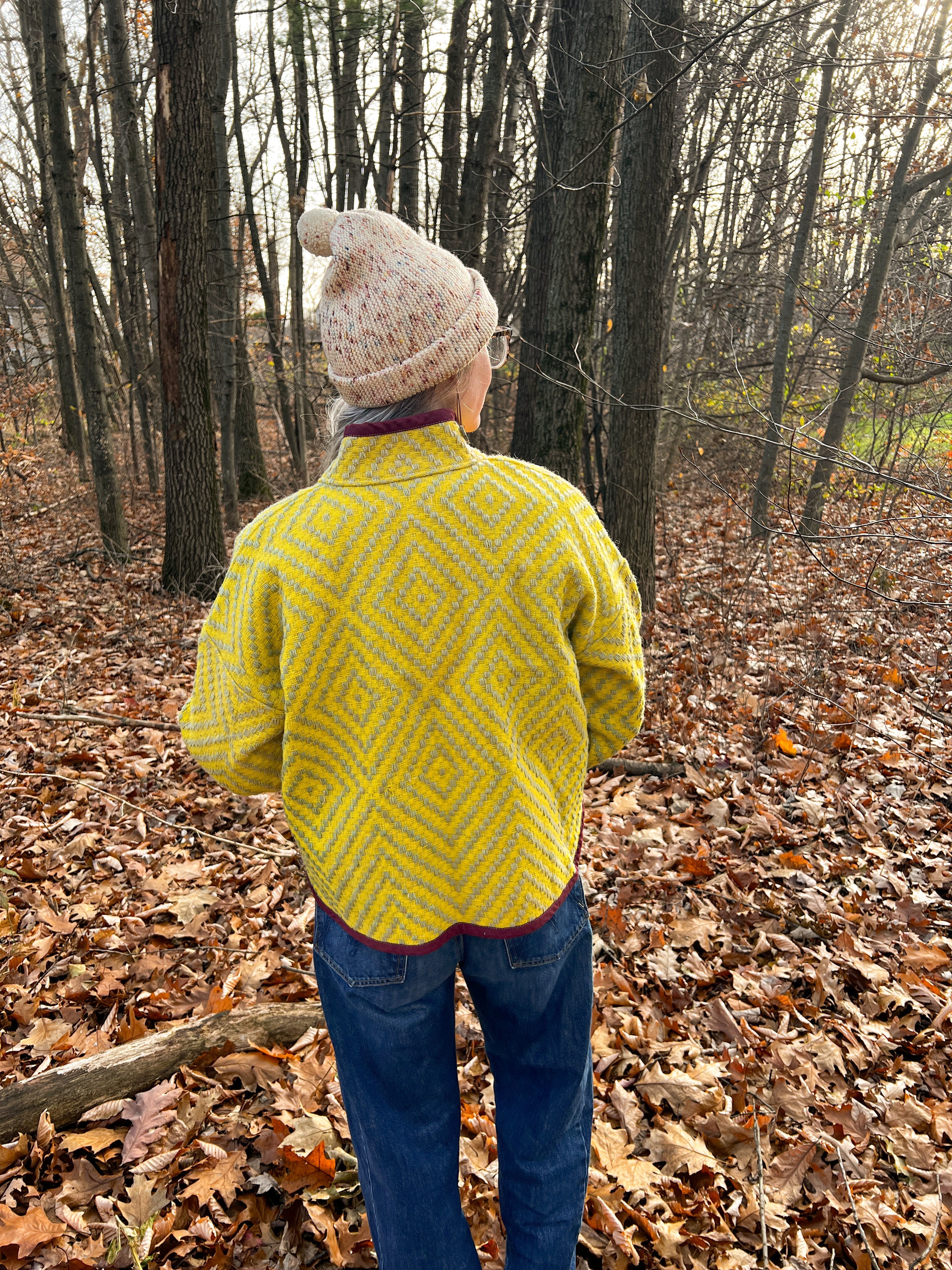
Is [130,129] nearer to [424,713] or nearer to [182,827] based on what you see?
[182,827]

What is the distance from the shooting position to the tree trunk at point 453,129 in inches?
364

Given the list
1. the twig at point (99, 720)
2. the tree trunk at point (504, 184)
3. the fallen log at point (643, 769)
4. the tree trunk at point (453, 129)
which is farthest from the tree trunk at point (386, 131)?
the fallen log at point (643, 769)

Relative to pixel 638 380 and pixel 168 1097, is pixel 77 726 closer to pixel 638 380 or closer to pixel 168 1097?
pixel 168 1097

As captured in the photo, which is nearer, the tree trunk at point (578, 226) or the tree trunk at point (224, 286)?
the tree trunk at point (578, 226)

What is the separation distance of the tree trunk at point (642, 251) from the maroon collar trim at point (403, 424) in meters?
4.79

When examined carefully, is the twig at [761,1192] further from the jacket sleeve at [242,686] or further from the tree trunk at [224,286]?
the tree trunk at [224,286]

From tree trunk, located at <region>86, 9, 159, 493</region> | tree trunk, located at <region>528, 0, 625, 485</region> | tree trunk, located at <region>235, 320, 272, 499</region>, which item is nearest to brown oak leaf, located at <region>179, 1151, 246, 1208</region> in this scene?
tree trunk, located at <region>528, 0, 625, 485</region>

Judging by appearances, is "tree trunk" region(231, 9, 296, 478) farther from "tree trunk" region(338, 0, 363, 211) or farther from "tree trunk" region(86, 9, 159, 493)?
"tree trunk" region(86, 9, 159, 493)

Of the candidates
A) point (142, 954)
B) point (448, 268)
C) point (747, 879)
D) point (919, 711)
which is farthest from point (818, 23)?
point (142, 954)

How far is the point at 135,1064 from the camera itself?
8.02 ft

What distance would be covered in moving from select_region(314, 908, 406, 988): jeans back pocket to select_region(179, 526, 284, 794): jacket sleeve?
308 millimetres

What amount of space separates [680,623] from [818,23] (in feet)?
20.0

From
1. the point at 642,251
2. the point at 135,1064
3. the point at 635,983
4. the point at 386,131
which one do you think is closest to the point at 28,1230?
the point at 135,1064

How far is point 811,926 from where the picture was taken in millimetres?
3299
